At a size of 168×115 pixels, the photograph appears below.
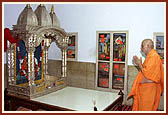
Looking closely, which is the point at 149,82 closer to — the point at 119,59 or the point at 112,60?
the point at 119,59

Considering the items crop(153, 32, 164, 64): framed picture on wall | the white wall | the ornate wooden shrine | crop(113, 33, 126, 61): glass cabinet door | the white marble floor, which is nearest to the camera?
the white marble floor

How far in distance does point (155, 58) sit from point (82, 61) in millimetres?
2487

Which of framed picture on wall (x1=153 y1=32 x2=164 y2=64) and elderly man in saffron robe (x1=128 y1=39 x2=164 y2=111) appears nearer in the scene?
elderly man in saffron robe (x1=128 y1=39 x2=164 y2=111)

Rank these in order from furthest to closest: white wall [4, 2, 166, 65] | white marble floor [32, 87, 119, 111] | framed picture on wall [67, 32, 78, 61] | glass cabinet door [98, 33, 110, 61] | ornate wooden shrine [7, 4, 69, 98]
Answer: framed picture on wall [67, 32, 78, 61], glass cabinet door [98, 33, 110, 61], white wall [4, 2, 166, 65], ornate wooden shrine [7, 4, 69, 98], white marble floor [32, 87, 119, 111]

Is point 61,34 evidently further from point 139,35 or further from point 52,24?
point 139,35

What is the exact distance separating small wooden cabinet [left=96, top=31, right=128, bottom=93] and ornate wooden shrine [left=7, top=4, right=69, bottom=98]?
1311 mm

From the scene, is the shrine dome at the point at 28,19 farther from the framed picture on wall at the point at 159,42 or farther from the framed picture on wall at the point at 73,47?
the framed picture on wall at the point at 159,42

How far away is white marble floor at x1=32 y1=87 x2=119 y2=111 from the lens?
3183 mm

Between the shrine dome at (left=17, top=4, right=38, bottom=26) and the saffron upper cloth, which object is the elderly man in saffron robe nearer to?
the saffron upper cloth

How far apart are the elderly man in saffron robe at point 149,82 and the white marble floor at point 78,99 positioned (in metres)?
0.63

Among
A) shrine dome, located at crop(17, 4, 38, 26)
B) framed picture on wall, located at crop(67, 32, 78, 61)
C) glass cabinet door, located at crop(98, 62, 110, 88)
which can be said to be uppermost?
shrine dome, located at crop(17, 4, 38, 26)

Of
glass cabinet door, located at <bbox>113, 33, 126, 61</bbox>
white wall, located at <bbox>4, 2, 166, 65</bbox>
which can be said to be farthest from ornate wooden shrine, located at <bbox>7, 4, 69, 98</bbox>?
glass cabinet door, located at <bbox>113, 33, 126, 61</bbox>

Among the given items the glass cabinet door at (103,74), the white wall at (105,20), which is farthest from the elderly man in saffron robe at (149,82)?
the glass cabinet door at (103,74)

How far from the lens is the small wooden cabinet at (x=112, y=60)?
508 cm
